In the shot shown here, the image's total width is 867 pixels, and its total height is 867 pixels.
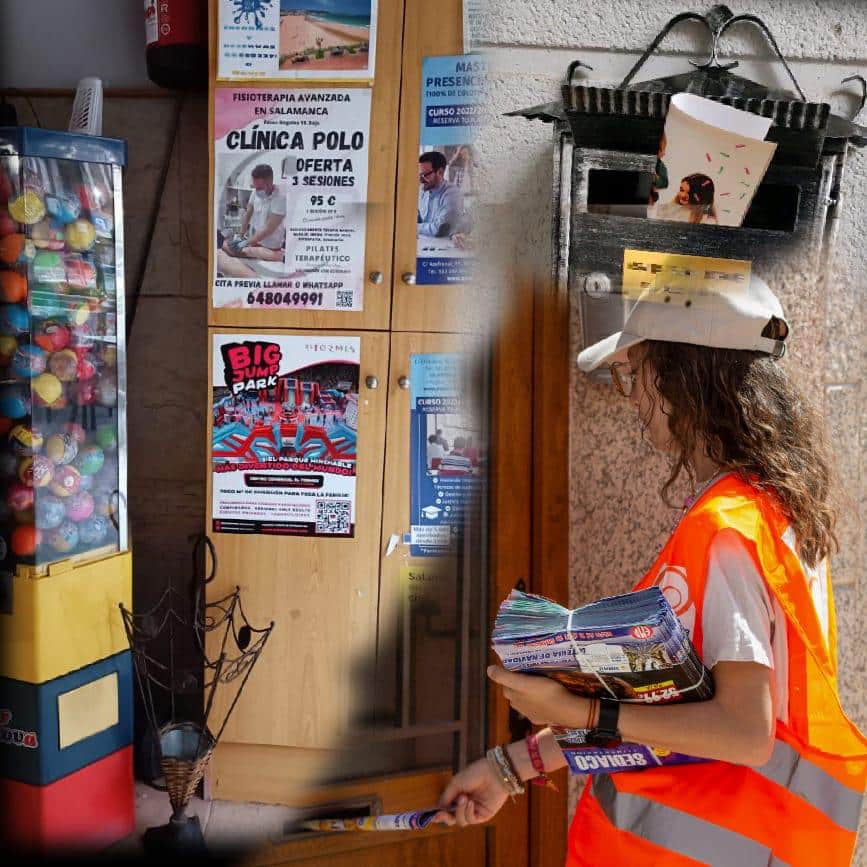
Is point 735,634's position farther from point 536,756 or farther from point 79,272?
point 79,272

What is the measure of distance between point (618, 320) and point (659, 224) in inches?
9.5

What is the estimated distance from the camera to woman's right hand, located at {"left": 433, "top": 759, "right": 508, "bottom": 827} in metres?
1.68

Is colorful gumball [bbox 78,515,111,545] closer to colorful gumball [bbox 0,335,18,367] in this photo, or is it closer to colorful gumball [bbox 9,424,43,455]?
colorful gumball [bbox 9,424,43,455]

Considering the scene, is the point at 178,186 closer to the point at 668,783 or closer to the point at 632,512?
the point at 632,512

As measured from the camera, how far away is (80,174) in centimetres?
229

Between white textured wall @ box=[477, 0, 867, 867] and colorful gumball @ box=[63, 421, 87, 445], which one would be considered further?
colorful gumball @ box=[63, 421, 87, 445]

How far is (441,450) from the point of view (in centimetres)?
237

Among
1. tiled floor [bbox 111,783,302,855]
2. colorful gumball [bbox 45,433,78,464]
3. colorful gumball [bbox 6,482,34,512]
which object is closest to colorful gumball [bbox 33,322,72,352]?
colorful gumball [bbox 45,433,78,464]

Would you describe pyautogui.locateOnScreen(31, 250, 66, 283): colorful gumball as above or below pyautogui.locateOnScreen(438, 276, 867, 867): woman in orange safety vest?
above

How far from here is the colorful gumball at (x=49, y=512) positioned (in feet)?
7.47

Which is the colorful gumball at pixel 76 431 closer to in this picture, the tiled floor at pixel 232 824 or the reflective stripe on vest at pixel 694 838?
the tiled floor at pixel 232 824

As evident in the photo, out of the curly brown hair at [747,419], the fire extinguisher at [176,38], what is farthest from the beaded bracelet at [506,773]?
the fire extinguisher at [176,38]

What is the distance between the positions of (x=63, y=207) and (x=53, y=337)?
320 mm

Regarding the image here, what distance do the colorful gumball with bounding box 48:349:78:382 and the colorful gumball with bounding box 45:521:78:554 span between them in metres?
0.37
